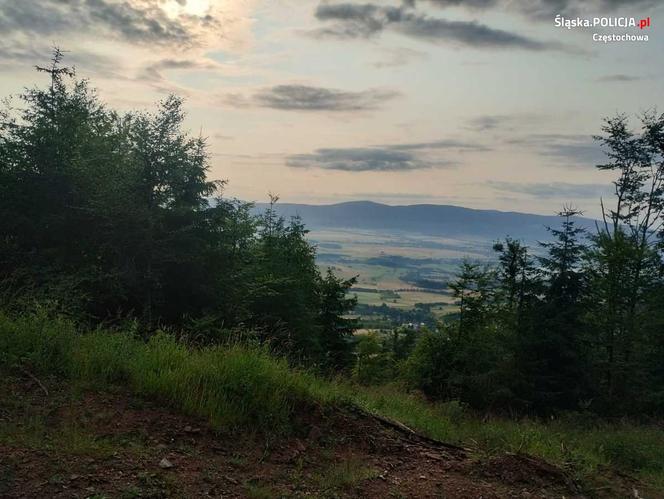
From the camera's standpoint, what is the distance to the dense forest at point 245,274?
507 inches

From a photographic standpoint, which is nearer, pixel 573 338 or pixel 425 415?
pixel 425 415

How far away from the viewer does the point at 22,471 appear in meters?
3.60

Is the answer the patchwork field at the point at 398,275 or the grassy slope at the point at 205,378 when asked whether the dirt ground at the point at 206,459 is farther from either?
the patchwork field at the point at 398,275

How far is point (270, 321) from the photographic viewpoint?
21.0m

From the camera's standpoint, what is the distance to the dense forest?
1287cm

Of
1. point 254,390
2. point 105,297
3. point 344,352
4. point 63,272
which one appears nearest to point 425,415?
point 254,390

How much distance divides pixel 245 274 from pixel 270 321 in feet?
17.3

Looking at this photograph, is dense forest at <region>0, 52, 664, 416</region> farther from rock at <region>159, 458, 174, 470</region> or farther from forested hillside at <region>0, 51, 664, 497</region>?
rock at <region>159, 458, 174, 470</region>

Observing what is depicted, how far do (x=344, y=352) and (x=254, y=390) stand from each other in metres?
23.7

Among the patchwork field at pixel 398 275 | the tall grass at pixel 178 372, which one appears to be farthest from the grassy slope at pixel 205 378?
the patchwork field at pixel 398 275

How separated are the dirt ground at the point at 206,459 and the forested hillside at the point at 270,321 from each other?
0.07 m

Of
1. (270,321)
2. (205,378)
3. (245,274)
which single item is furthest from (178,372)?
(270,321)

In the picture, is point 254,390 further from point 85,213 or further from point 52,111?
point 52,111

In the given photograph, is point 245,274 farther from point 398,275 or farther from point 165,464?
point 398,275
